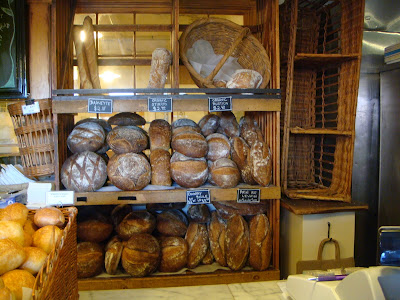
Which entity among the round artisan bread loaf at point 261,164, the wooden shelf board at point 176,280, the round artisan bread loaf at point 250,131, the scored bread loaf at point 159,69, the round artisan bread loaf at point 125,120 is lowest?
the wooden shelf board at point 176,280

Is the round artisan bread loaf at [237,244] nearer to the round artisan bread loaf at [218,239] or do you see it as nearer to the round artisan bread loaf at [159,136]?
the round artisan bread loaf at [218,239]

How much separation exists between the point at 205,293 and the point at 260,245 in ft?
2.38

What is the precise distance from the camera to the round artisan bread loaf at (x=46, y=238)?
0.99 m

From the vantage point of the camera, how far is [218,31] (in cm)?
244

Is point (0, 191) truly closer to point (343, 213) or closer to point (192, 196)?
point (192, 196)

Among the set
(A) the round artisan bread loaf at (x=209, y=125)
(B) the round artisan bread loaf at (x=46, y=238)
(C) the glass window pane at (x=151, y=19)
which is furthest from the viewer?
(C) the glass window pane at (x=151, y=19)

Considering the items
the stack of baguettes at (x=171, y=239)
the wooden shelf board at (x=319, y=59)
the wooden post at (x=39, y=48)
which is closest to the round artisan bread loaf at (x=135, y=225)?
the stack of baguettes at (x=171, y=239)

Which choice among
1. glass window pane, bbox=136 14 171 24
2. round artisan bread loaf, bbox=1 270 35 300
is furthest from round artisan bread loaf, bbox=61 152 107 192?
glass window pane, bbox=136 14 171 24

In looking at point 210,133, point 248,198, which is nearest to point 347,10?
point 210,133

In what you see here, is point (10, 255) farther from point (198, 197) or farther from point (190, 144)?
point (190, 144)

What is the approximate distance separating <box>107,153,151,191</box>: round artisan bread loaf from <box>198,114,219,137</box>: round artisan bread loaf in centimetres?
58

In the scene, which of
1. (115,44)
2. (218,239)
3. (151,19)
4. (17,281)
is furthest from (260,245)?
(151,19)

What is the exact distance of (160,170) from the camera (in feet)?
6.77

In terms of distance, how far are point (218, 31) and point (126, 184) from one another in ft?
4.54
